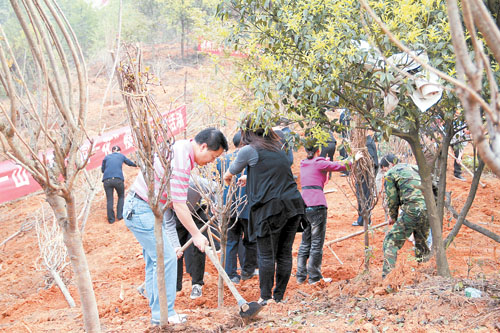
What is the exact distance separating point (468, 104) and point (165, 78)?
2355 centimetres

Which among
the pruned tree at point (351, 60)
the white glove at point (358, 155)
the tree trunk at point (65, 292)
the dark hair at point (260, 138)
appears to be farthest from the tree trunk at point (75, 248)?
the tree trunk at point (65, 292)

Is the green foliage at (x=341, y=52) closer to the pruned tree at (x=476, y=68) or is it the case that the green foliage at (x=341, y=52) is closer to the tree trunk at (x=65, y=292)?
the pruned tree at (x=476, y=68)

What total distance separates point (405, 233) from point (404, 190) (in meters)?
0.44

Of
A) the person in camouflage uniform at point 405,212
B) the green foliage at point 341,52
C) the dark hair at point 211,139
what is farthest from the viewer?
the person in camouflage uniform at point 405,212

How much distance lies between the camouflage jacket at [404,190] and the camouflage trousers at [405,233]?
7 centimetres

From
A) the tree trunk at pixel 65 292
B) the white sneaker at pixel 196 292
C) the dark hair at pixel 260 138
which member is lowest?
the tree trunk at pixel 65 292

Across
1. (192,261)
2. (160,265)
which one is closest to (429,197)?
(160,265)

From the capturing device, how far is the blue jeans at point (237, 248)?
16.4ft

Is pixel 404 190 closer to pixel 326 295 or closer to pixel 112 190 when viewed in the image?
pixel 326 295

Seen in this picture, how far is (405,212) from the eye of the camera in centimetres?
435

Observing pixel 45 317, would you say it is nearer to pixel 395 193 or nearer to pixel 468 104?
pixel 395 193

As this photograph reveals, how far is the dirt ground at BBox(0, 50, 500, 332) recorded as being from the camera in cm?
291

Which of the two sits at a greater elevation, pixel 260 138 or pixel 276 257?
pixel 260 138

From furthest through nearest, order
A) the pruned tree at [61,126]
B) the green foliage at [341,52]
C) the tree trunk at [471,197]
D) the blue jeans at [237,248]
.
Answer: the blue jeans at [237,248], the tree trunk at [471,197], the green foliage at [341,52], the pruned tree at [61,126]
